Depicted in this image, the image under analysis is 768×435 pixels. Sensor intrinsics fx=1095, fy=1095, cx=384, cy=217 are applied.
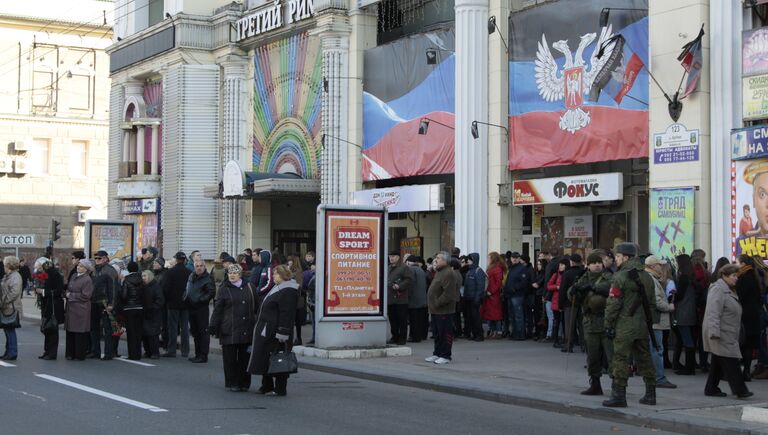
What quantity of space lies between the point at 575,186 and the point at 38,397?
41.3 feet

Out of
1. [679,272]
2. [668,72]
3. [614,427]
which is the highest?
[668,72]

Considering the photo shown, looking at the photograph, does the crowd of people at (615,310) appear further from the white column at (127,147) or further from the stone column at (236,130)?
the white column at (127,147)

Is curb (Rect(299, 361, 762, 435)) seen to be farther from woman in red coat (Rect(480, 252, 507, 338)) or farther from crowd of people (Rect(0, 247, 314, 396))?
woman in red coat (Rect(480, 252, 507, 338))

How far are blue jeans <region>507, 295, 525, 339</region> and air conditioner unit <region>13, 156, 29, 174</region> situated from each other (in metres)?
34.3

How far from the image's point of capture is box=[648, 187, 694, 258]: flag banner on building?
63.9 feet

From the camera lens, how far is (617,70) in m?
21.6

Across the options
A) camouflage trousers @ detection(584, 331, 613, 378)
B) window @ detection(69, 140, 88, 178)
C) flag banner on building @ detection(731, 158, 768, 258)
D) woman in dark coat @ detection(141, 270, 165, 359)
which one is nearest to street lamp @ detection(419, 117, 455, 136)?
flag banner on building @ detection(731, 158, 768, 258)

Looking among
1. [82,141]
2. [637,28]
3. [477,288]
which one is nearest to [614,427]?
[477,288]

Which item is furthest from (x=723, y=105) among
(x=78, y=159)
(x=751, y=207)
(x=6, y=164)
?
(x=78, y=159)

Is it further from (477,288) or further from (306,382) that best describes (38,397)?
(477,288)

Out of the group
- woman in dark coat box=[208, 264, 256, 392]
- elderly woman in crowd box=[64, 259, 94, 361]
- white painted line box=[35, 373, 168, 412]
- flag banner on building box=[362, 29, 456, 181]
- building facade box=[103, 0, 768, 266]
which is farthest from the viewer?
flag banner on building box=[362, 29, 456, 181]

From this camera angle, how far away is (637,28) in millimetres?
21250

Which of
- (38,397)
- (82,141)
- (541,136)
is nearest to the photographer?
(38,397)

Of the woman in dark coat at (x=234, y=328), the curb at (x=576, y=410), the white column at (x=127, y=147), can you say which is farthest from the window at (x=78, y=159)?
the woman in dark coat at (x=234, y=328)
